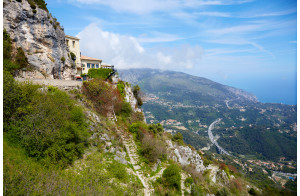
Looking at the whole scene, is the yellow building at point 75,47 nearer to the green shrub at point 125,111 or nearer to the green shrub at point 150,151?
the green shrub at point 125,111

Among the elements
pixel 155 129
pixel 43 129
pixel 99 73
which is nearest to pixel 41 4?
pixel 99 73

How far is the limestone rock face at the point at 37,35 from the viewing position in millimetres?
21234

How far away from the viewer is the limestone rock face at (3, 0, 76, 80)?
836 inches

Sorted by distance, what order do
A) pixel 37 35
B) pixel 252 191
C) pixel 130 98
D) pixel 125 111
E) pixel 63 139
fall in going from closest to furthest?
pixel 63 139
pixel 37 35
pixel 252 191
pixel 125 111
pixel 130 98

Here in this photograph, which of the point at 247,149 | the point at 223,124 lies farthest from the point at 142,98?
the point at 223,124

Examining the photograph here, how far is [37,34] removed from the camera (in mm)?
23938

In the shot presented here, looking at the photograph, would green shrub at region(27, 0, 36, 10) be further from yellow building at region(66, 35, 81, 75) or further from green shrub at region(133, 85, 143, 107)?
green shrub at region(133, 85, 143, 107)

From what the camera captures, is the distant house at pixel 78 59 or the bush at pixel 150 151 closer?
the bush at pixel 150 151

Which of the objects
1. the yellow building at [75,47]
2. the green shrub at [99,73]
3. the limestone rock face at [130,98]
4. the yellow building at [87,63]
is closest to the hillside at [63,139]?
the limestone rock face at [130,98]

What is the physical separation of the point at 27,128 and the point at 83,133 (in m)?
4.05

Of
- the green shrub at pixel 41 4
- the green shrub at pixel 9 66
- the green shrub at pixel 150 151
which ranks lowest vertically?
the green shrub at pixel 150 151

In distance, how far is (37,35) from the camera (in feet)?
78.5

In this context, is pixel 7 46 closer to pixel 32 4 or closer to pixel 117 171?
pixel 32 4

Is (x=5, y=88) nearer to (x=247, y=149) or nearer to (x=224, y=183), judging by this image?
(x=224, y=183)
